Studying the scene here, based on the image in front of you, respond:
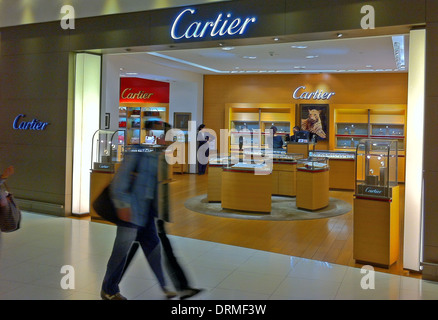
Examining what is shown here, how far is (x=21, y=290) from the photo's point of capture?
13.1ft

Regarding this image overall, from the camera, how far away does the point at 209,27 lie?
614cm

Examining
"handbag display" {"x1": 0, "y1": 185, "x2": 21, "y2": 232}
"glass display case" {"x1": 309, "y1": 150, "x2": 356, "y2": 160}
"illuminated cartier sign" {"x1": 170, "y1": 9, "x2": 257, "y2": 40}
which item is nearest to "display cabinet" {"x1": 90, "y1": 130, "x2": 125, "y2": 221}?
"illuminated cartier sign" {"x1": 170, "y1": 9, "x2": 257, "y2": 40}

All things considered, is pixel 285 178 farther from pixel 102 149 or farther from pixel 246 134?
pixel 246 134

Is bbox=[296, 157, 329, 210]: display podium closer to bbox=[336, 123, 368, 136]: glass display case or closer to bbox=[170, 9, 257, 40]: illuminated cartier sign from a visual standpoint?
bbox=[170, 9, 257, 40]: illuminated cartier sign

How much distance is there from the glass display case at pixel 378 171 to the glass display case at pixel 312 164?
7.91 feet

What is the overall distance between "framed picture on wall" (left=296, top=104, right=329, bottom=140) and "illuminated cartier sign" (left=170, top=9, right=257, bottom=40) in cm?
805

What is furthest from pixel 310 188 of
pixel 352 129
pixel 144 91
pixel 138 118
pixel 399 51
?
pixel 138 118

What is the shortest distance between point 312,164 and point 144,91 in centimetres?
1018

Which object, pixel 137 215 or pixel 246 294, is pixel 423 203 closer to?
pixel 246 294

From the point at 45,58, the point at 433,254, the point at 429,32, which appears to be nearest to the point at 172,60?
the point at 45,58

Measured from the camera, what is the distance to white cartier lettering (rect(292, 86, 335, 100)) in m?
13.6

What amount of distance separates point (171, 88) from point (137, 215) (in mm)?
11554

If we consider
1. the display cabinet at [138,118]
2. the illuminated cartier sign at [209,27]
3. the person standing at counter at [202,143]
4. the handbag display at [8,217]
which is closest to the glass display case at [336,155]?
the person standing at counter at [202,143]

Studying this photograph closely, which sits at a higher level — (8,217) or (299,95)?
(299,95)
